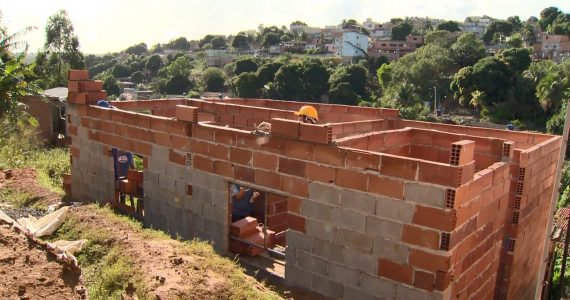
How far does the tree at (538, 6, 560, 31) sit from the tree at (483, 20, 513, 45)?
601cm

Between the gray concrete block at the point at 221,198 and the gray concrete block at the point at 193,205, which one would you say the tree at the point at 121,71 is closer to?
the gray concrete block at the point at 193,205

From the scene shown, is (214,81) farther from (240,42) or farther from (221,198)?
(221,198)

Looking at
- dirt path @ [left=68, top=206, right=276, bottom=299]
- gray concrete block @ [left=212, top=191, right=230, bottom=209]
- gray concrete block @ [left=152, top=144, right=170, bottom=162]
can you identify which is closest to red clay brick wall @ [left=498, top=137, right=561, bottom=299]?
dirt path @ [left=68, top=206, right=276, bottom=299]

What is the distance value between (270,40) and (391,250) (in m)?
127

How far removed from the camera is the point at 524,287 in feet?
31.2

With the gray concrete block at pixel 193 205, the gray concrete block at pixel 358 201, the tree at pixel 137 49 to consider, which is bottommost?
the gray concrete block at pixel 193 205

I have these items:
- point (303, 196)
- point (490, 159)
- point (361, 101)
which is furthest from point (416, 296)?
point (361, 101)

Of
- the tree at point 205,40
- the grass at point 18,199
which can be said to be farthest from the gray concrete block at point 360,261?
the tree at point 205,40

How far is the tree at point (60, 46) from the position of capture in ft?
148

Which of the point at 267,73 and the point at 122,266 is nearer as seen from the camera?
the point at 122,266

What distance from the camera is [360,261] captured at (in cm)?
718

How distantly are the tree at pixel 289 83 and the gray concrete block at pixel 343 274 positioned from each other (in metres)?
56.8

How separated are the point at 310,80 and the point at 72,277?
197 feet

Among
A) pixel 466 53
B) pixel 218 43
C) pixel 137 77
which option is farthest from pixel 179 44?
pixel 466 53
